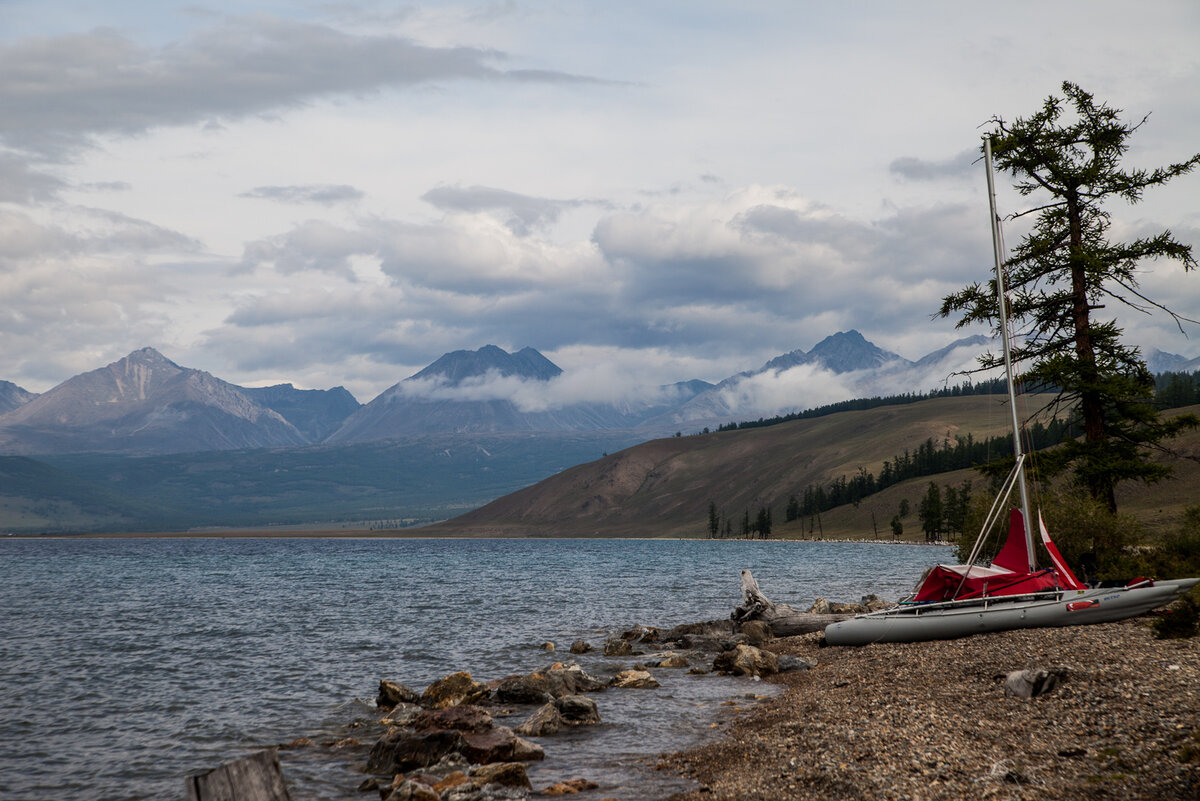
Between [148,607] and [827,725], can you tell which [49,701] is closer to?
[827,725]

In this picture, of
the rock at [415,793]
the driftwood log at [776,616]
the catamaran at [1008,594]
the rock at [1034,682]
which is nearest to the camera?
the rock at [415,793]

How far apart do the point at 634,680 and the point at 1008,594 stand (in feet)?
47.1

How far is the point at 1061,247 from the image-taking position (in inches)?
1437

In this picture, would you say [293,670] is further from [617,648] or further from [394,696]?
[617,648]

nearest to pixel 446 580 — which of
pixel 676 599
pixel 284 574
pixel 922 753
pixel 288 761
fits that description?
pixel 284 574

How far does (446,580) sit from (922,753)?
87.9 metres

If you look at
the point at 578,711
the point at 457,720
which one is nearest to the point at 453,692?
the point at 578,711

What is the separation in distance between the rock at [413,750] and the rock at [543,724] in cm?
336

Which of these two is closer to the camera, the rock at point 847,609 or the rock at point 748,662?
the rock at point 748,662

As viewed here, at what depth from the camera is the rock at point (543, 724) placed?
25031mm

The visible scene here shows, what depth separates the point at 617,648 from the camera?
4128 centimetres

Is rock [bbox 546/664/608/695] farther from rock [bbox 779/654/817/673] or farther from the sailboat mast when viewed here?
the sailboat mast

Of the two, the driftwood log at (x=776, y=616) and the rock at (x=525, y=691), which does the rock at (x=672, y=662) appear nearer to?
the driftwood log at (x=776, y=616)

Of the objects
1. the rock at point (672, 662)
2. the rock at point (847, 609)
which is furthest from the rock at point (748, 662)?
the rock at point (847, 609)
